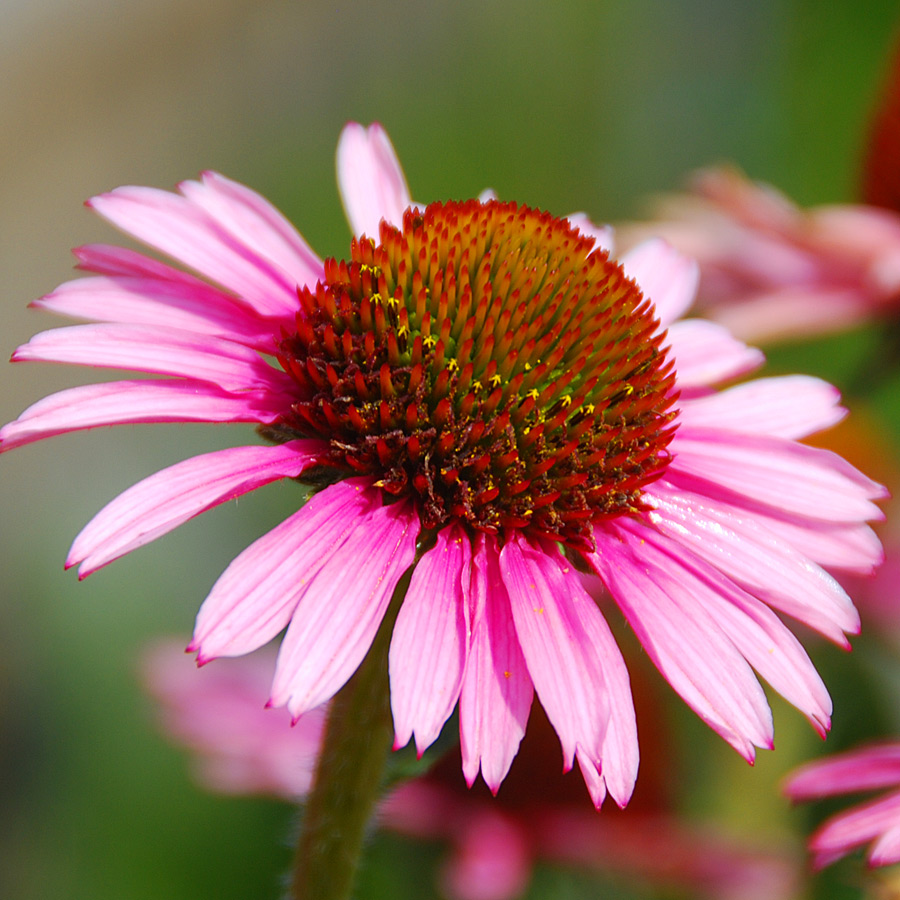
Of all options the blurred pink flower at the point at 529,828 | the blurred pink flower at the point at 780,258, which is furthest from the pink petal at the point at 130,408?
the blurred pink flower at the point at 780,258

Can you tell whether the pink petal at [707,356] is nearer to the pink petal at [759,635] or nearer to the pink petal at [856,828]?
the pink petal at [759,635]

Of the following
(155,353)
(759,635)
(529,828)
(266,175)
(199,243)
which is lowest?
(529,828)

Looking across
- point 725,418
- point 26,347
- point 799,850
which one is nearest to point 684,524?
point 725,418

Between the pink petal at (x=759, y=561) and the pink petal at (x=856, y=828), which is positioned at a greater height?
the pink petal at (x=759, y=561)

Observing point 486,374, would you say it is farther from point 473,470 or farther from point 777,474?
point 777,474

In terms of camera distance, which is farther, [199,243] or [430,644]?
[199,243]

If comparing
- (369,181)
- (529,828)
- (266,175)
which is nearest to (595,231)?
(369,181)
